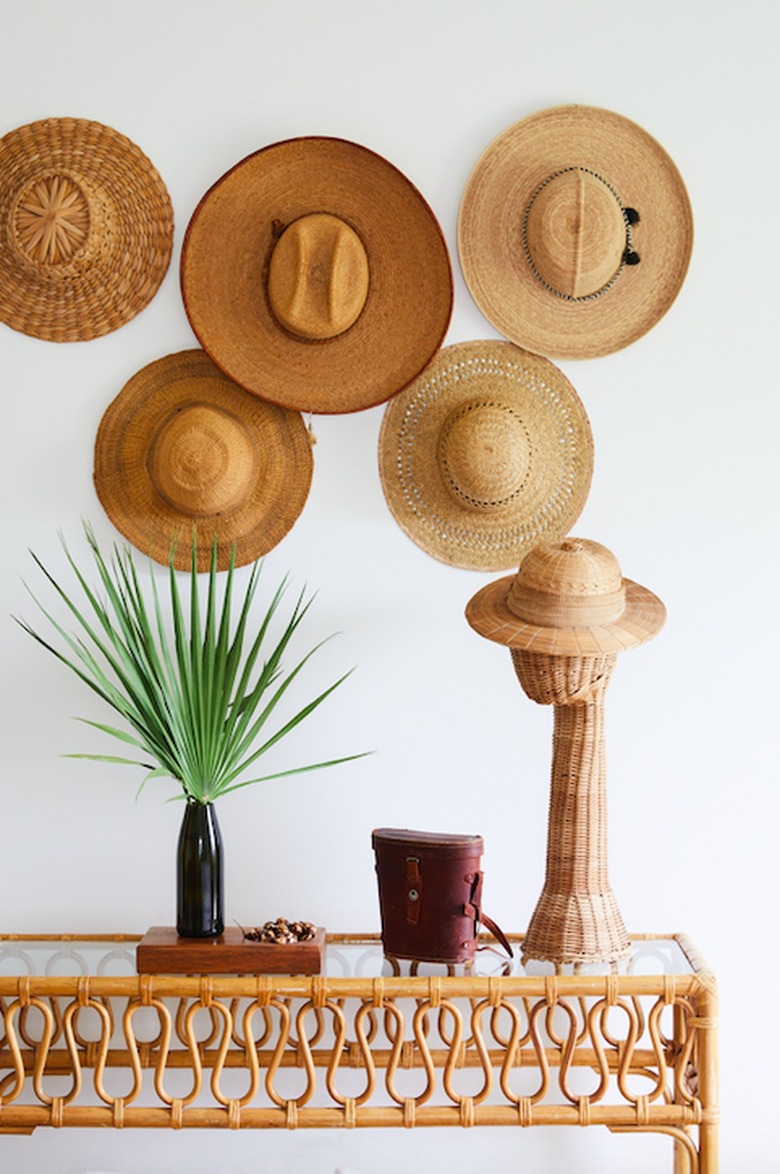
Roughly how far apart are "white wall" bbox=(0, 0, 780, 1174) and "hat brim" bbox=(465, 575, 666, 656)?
24cm

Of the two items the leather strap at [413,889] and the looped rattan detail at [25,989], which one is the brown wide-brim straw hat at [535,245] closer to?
the leather strap at [413,889]

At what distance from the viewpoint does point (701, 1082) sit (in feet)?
6.51

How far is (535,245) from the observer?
231 cm

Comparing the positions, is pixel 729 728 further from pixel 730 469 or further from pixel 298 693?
pixel 298 693

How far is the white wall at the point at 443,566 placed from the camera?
2342mm

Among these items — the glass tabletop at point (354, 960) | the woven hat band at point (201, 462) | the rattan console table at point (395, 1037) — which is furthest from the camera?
the woven hat band at point (201, 462)

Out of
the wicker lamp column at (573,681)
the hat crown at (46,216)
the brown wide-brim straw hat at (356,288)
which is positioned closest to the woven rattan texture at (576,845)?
the wicker lamp column at (573,681)

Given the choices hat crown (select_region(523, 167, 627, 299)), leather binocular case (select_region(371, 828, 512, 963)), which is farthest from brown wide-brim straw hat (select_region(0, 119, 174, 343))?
leather binocular case (select_region(371, 828, 512, 963))

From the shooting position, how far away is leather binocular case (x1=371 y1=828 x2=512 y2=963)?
6.66ft

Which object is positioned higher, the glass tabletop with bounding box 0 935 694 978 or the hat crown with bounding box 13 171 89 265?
the hat crown with bounding box 13 171 89 265

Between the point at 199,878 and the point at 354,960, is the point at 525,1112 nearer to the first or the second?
the point at 354,960

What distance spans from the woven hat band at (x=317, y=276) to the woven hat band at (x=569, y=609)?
63 centimetres

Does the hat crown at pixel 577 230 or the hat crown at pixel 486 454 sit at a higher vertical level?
the hat crown at pixel 577 230

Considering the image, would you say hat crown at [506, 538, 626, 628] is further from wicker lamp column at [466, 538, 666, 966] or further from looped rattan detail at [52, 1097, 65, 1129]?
looped rattan detail at [52, 1097, 65, 1129]
